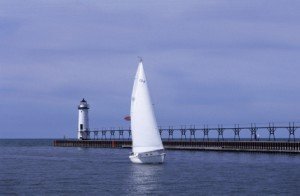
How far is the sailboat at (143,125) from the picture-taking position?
76.8 m

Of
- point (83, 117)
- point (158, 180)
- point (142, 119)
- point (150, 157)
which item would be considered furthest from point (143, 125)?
point (83, 117)

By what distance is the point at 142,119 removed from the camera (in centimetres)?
7762

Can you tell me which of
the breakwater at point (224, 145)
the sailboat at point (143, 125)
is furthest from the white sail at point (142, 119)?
the breakwater at point (224, 145)

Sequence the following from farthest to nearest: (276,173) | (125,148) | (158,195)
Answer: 1. (125,148)
2. (276,173)
3. (158,195)

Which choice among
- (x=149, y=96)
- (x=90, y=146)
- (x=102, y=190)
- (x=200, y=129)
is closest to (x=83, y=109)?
(x=90, y=146)

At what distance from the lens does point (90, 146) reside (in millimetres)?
161500

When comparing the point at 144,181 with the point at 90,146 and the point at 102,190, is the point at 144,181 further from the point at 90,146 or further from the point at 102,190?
the point at 90,146

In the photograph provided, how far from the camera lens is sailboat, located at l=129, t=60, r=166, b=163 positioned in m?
76.8

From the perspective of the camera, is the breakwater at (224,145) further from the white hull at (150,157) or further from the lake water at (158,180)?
the white hull at (150,157)

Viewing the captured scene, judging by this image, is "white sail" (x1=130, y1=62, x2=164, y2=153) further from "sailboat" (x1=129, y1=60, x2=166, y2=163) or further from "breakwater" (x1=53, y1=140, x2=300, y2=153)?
"breakwater" (x1=53, y1=140, x2=300, y2=153)

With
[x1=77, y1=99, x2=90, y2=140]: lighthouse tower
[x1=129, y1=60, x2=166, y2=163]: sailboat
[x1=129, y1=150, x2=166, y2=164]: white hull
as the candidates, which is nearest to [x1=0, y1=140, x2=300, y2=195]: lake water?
[x1=129, y1=150, x2=166, y2=164]: white hull

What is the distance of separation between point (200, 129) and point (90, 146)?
32557 millimetres

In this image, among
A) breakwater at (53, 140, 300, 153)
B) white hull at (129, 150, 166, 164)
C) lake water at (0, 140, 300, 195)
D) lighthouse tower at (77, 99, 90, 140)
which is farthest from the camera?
lighthouse tower at (77, 99, 90, 140)

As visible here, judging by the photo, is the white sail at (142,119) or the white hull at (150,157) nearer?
the white sail at (142,119)
